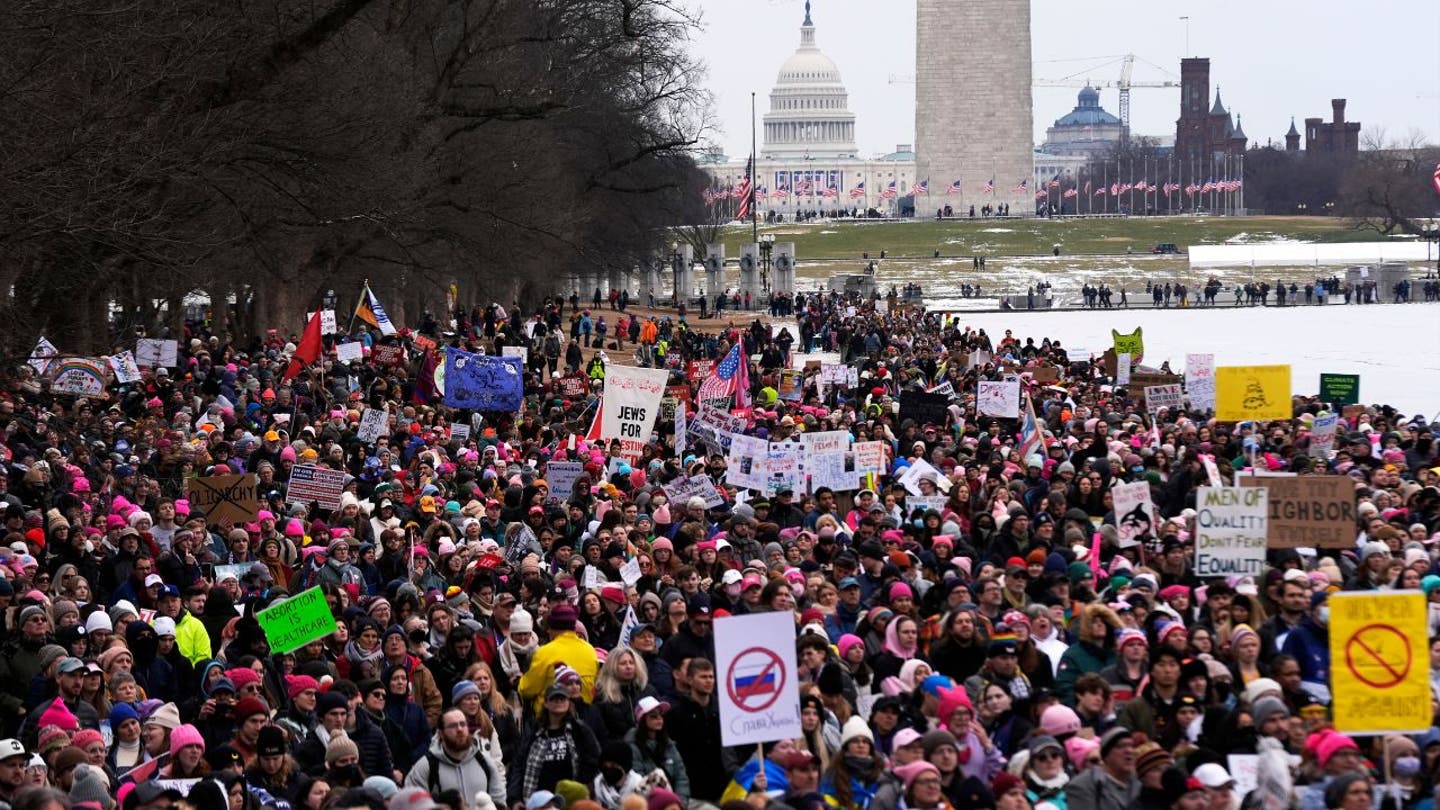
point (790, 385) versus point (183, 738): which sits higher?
point (183, 738)

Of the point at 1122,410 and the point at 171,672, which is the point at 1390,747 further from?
the point at 1122,410

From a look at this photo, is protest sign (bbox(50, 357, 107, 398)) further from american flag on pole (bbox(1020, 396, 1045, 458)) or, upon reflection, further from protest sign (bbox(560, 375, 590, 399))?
american flag on pole (bbox(1020, 396, 1045, 458))

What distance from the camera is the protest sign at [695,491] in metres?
17.0

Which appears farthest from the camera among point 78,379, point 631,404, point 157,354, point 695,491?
point 157,354

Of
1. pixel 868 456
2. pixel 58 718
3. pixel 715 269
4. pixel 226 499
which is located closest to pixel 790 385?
pixel 868 456

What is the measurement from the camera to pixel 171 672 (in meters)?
11.5

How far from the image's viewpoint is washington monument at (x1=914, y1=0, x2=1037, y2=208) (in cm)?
12725

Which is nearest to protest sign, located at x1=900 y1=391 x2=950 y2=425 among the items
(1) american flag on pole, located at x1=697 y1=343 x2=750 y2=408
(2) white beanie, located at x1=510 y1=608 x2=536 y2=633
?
(1) american flag on pole, located at x1=697 y1=343 x2=750 y2=408

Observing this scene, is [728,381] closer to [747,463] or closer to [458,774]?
[747,463]

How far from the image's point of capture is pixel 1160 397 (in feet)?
83.6

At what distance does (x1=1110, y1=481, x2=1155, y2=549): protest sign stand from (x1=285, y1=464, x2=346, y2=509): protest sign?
5050mm

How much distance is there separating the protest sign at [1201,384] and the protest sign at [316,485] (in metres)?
12.5

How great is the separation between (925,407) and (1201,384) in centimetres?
368

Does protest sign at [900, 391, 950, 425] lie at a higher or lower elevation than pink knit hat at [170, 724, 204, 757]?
lower
